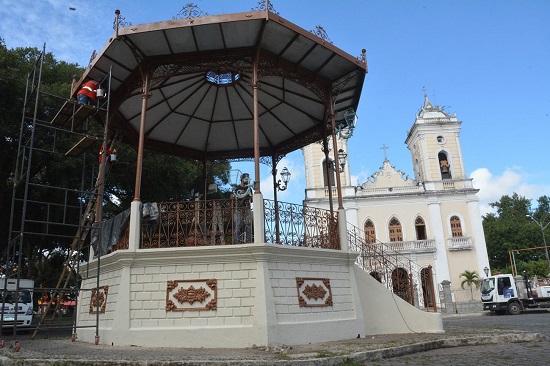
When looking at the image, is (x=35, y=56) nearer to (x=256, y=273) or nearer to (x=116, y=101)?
(x=116, y=101)

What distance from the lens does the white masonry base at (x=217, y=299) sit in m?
9.13

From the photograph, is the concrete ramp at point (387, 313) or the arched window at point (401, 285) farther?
the arched window at point (401, 285)

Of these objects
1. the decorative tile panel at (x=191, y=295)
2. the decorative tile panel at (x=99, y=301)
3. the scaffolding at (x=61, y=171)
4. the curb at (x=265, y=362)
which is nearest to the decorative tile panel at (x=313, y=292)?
the decorative tile panel at (x=191, y=295)

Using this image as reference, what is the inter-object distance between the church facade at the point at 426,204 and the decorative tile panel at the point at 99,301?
28.3m

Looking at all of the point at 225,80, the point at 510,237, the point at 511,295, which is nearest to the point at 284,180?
the point at 225,80

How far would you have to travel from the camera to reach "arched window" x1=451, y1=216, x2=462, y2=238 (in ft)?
128

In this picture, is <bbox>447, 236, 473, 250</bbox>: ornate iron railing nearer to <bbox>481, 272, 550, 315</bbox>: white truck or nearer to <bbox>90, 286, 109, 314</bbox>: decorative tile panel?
<bbox>481, 272, 550, 315</bbox>: white truck

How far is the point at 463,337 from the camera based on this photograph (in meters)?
10.4

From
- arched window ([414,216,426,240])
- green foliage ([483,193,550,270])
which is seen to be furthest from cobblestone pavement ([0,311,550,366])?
green foliage ([483,193,550,270])

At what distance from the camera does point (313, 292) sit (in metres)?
10.2

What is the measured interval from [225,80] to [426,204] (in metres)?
31.0

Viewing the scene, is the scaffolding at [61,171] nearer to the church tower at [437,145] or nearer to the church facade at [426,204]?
the church facade at [426,204]

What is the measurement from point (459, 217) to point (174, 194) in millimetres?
27940

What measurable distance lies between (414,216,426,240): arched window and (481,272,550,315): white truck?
37.5 feet
